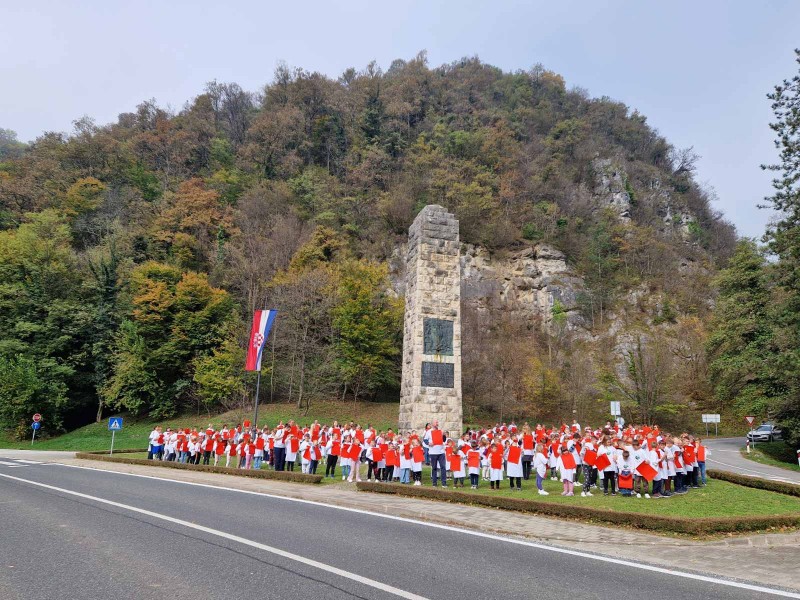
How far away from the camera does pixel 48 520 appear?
902cm

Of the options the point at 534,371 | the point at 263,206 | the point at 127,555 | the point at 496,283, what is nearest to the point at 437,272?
the point at 127,555

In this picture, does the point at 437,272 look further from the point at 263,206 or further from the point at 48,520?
the point at 263,206

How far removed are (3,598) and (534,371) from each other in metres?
38.2

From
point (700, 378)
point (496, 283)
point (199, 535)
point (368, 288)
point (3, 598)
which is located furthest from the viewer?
point (496, 283)

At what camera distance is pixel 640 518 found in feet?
29.9

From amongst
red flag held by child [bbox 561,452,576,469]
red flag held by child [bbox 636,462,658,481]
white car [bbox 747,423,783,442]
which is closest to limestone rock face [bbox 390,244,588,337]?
white car [bbox 747,423,783,442]

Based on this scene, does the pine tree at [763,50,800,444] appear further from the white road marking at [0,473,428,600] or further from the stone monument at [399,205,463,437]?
the white road marking at [0,473,428,600]

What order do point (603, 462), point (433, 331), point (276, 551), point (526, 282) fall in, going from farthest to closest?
point (526, 282) < point (433, 331) < point (603, 462) < point (276, 551)

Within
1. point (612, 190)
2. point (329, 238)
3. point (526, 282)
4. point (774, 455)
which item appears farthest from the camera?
point (612, 190)

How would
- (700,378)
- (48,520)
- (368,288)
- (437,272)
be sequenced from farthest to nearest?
(700,378) < (368,288) < (437,272) < (48,520)

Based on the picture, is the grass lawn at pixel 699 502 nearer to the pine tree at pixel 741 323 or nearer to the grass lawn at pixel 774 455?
the grass lawn at pixel 774 455

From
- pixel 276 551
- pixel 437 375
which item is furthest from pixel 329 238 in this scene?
pixel 276 551

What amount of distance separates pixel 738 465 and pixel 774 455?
848 centimetres

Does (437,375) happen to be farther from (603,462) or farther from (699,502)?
(699,502)
